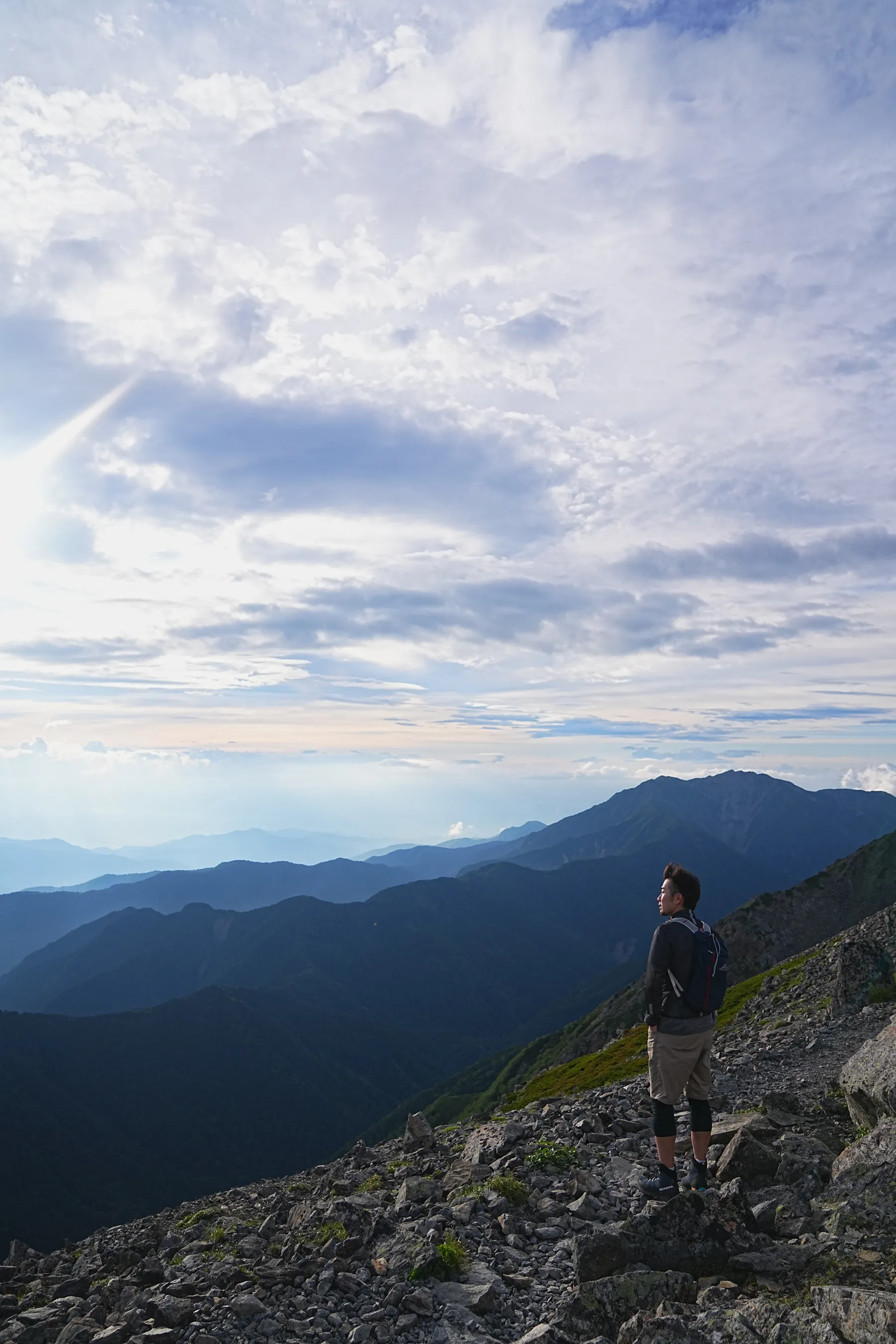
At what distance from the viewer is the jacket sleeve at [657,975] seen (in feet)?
33.8

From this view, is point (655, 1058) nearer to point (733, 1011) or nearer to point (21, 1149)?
point (733, 1011)

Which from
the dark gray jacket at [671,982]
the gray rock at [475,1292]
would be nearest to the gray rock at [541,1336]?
the gray rock at [475,1292]

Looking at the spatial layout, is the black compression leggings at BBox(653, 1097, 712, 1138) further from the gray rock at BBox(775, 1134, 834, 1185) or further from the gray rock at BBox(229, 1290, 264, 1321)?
the gray rock at BBox(229, 1290, 264, 1321)

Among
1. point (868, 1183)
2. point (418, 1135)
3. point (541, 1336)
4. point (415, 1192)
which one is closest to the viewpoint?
point (541, 1336)

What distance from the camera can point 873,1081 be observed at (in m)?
11.9

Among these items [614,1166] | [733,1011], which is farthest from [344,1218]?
[733,1011]

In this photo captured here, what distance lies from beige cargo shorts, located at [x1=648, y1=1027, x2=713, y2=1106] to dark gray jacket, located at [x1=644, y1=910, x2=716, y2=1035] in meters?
0.15

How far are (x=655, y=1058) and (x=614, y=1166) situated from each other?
3.34 m

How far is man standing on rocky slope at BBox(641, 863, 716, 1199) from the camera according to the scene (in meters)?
10.3

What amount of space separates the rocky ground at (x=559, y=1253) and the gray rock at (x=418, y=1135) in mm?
2717

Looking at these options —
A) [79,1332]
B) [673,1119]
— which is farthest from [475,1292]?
[79,1332]

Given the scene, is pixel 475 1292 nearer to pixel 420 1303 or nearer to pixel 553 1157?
pixel 420 1303

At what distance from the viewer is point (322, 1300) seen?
956 centimetres

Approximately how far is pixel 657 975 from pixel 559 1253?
3.82 m
